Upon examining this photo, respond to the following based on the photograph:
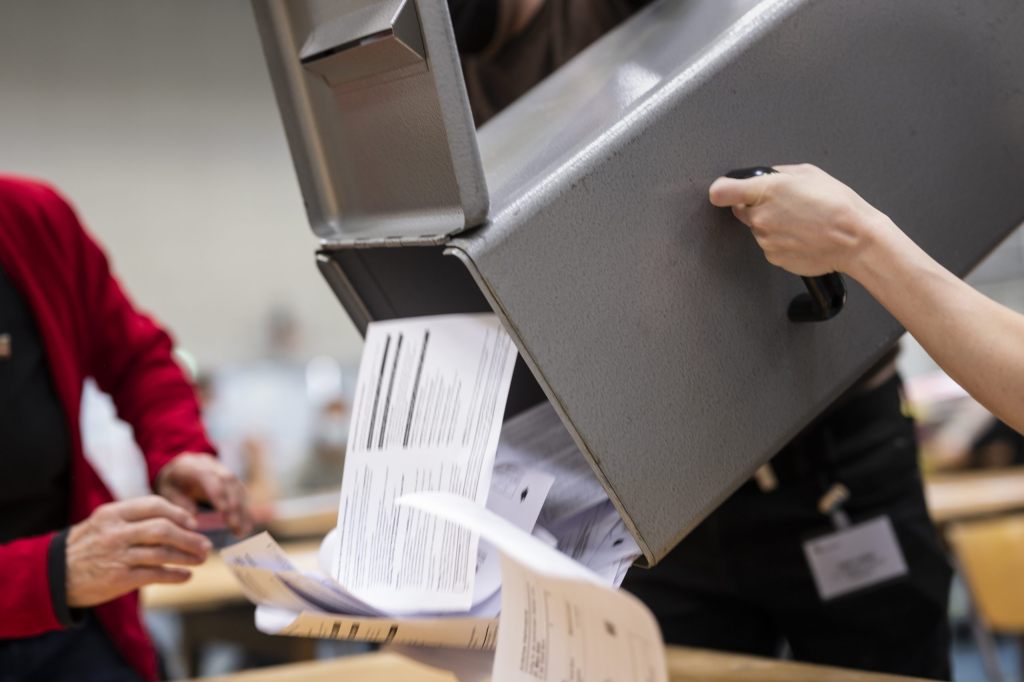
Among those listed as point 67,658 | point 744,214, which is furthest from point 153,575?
point 744,214

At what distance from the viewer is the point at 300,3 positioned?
0.84m

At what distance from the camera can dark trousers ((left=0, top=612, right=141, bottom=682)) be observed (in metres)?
1.13

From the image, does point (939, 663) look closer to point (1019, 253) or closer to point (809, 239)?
point (809, 239)

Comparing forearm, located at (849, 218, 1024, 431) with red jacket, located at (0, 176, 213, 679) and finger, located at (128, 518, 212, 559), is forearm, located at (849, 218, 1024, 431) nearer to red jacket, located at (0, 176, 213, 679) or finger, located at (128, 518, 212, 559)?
finger, located at (128, 518, 212, 559)

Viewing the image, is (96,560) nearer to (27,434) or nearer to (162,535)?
(162,535)

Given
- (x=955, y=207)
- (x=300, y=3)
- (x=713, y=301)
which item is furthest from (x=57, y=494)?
(x=955, y=207)

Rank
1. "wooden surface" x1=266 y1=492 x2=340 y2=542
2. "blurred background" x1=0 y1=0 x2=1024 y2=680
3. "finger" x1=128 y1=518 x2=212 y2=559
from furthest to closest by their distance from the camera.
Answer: "blurred background" x1=0 y1=0 x2=1024 y2=680 < "wooden surface" x1=266 y1=492 x2=340 y2=542 < "finger" x1=128 y1=518 x2=212 y2=559

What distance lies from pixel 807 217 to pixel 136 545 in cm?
67

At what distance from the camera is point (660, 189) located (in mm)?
741

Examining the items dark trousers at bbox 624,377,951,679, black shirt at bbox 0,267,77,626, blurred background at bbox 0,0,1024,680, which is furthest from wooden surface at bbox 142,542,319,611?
dark trousers at bbox 624,377,951,679

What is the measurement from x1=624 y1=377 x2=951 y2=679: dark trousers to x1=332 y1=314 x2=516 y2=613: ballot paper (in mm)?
546

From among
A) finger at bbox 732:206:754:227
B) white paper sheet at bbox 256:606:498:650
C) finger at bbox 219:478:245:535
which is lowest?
finger at bbox 219:478:245:535

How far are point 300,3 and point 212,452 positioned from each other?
657 millimetres

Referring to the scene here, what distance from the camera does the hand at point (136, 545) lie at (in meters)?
0.95
